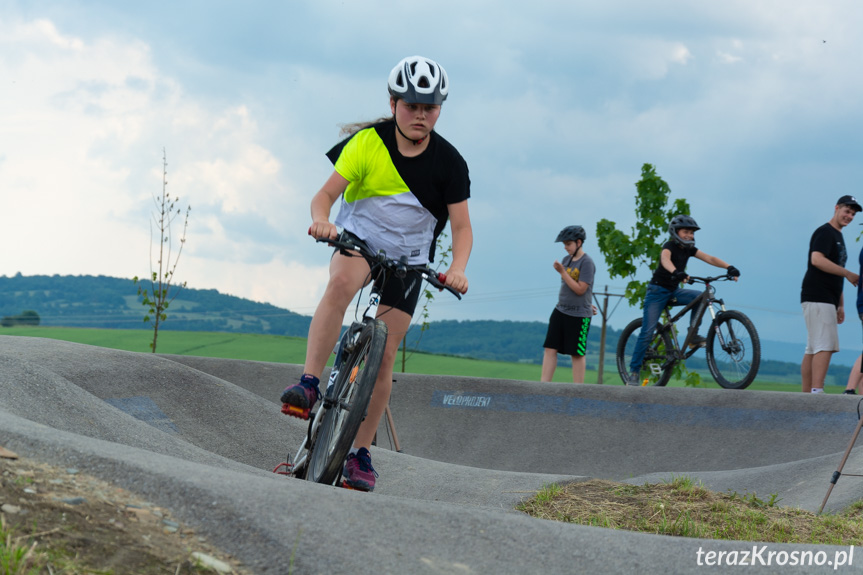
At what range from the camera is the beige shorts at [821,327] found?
852cm

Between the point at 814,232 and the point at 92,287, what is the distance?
66.1m

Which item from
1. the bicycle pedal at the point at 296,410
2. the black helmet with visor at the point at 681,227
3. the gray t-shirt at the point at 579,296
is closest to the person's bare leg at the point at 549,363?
the gray t-shirt at the point at 579,296

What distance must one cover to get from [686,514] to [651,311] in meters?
5.94

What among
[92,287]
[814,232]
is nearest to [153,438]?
[814,232]

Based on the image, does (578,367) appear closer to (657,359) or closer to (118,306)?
(657,359)

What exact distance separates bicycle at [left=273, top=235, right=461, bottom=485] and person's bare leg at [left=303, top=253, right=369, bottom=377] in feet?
0.18

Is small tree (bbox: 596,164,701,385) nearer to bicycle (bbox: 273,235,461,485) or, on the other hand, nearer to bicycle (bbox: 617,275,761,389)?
bicycle (bbox: 617,275,761,389)

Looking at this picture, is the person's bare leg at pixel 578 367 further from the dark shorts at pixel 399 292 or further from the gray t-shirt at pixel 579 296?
the dark shorts at pixel 399 292

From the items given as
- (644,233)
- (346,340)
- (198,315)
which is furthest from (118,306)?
(346,340)

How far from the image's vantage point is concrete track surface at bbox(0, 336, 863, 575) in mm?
2457

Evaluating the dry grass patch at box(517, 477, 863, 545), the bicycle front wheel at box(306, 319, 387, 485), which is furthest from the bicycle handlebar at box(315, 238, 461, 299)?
the dry grass patch at box(517, 477, 863, 545)

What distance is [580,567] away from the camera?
2.51 m

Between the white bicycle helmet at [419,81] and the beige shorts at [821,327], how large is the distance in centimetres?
612

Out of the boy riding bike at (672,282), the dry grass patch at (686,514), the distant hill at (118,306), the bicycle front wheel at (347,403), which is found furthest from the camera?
the distant hill at (118,306)
